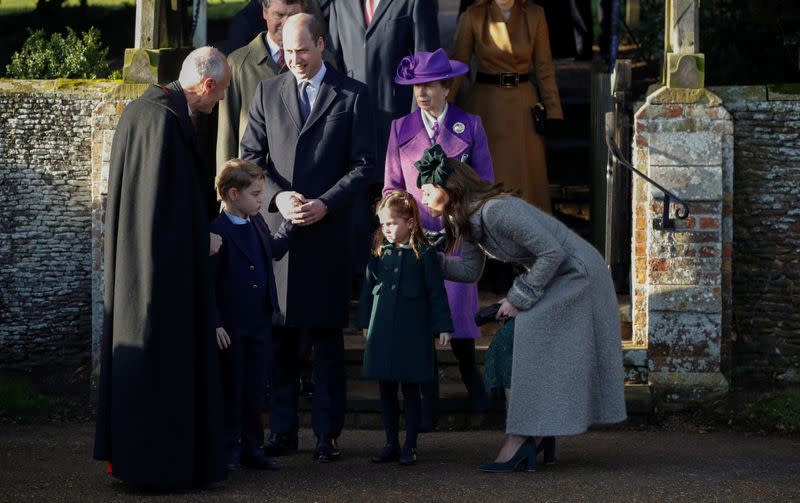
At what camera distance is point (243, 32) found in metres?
9.09

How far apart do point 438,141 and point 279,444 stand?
1.81m

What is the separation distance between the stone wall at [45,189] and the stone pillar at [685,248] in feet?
11.8

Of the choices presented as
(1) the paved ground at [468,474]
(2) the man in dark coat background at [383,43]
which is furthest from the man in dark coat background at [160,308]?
(2) the man in dark coat background at [383,43]

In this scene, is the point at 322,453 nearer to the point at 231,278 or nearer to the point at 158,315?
the point at 231,278

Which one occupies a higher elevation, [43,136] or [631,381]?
[43,136]

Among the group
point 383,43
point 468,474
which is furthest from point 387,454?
point 383,43

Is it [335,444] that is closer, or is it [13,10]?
[335,444]

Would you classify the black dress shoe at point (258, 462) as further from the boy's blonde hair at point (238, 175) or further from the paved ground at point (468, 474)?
the boy's blonde hair at point (238, 175)

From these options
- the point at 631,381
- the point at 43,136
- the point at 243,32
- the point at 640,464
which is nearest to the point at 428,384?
the point at 640,464

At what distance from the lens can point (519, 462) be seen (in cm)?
681

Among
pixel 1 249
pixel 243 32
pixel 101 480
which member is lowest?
pixel 101 480

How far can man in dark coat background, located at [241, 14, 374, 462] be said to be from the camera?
281 inches

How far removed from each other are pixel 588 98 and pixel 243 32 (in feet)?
13.0

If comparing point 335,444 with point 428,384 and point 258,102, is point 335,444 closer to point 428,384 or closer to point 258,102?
point 428,384
